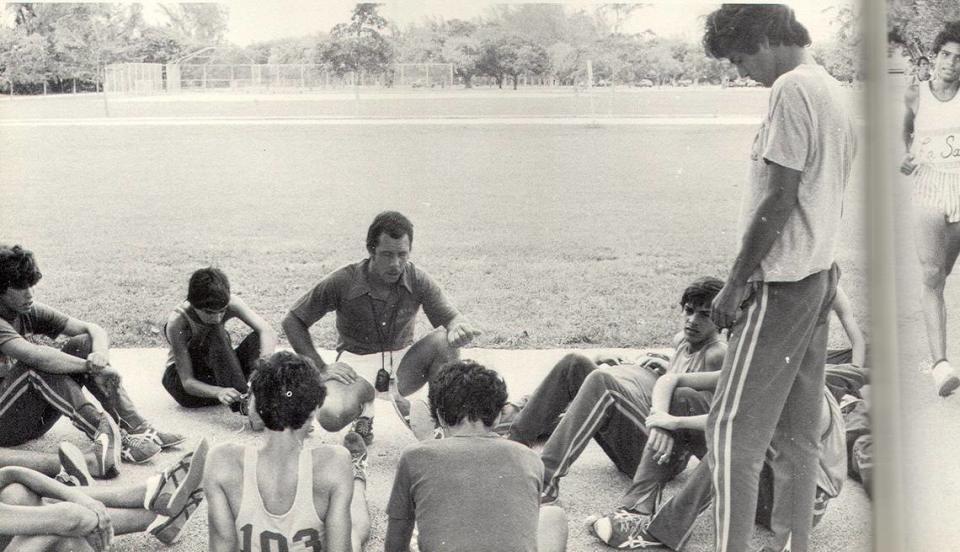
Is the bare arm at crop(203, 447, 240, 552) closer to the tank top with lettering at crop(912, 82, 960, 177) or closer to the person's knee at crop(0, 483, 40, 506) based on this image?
the person's knee at crop(0, 483, 40, 506)

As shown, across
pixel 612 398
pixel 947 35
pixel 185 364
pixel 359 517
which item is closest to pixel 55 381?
pixel 185 364

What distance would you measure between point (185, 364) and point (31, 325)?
20.3 inches

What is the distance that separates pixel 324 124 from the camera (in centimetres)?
380

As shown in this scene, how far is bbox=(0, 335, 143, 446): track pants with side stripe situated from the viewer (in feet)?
12.2

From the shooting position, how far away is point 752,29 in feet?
11.3

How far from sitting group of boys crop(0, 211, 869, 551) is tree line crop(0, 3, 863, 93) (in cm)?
56

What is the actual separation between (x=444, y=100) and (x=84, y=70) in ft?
3.98

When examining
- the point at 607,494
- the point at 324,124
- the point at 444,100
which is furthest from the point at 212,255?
the point at 607,494

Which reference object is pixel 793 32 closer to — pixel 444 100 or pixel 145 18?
pixel 444 100

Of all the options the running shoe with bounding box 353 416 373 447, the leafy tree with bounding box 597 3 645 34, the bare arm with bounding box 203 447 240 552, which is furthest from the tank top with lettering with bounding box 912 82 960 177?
the bare arm with bounding box 203 447 240 552

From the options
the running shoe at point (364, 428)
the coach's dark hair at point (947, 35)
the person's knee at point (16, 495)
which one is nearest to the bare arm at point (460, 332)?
the running shoe at point (364, 428)

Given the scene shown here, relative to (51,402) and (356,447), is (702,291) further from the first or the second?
(51,402)

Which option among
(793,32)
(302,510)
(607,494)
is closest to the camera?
(302,510)

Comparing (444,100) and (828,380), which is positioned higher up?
(444,100)
